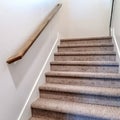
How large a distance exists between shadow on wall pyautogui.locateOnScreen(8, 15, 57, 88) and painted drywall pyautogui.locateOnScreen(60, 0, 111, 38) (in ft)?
4.02

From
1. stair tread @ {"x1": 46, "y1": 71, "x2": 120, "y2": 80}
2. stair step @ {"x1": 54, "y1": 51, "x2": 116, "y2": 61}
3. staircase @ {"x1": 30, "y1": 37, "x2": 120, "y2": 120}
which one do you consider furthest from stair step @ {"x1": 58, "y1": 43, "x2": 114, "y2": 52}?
stair tread @ {"x1": 46, "y1": 71, "x2": 120, "y2": 80}

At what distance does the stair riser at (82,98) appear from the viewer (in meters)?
1.92

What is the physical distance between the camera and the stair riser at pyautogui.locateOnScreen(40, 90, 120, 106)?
1.92 metres

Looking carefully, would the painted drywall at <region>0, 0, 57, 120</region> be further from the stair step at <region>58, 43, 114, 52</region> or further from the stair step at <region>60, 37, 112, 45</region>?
the stair step at <region>60, 37, 112, 45</region>

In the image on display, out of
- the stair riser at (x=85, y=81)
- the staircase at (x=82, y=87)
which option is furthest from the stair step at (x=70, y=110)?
the stair riser at (x=85, y=81)

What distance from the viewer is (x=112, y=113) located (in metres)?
1.72

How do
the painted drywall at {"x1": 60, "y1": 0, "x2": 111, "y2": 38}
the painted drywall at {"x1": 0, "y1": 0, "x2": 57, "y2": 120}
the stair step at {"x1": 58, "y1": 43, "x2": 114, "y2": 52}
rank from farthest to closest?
the painted drywall at {"x1": 60, "y1": 0, "x2": 111, "y2": 38} < the stair step at {"x1": 58, "y1": 43, "x2": 114, "y2": 52} < the painted drywall at {"x1": 0, "y1": 0, "x2": 57, "y2": 120}

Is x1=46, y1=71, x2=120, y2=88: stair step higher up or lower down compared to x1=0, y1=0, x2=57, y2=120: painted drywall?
lower down

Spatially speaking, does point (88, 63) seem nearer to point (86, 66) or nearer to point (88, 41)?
point (86, 66)

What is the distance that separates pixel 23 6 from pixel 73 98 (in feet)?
4.14

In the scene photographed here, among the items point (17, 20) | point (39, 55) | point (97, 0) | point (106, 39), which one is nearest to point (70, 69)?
point (39, 55)

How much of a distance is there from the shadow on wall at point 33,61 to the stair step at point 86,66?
30 cm

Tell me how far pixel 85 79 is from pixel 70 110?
572 mm

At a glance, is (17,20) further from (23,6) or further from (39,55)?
(39,55)
